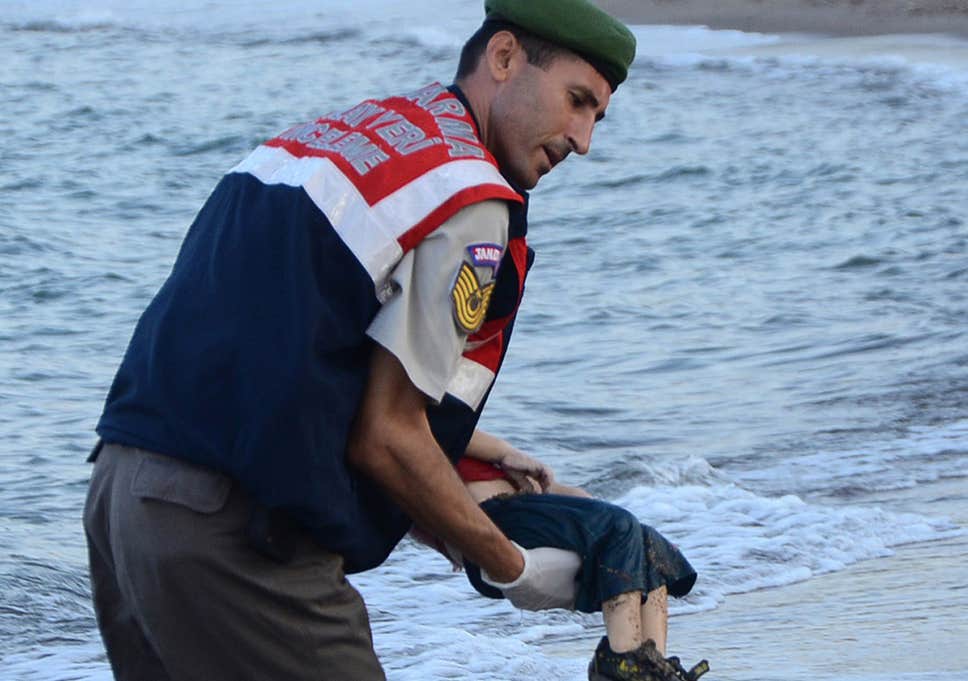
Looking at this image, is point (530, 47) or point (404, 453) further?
point (530, 47)

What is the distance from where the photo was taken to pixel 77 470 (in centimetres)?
688

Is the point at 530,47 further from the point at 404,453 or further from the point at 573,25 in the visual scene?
the point at 404,453

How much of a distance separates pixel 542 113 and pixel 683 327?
6.78 m

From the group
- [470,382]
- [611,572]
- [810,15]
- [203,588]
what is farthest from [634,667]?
[810,15]

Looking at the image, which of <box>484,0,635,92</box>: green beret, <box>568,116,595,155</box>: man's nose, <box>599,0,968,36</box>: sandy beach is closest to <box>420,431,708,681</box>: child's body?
<box>568,116,595,155</box>: man's nose

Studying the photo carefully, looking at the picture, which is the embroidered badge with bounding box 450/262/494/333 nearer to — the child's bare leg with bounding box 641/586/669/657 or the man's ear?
the man's ear

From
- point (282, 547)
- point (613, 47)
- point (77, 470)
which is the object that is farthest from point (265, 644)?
point (77, 470)

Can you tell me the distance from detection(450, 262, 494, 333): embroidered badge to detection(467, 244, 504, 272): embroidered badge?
0.01 metres

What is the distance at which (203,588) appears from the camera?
2.33m

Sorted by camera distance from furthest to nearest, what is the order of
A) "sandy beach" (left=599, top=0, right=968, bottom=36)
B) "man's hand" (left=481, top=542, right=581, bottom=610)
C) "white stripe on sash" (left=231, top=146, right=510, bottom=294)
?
A: 1. "sandy beach" (left=599, top=0, right=968, bottom=36)
2. "man's hand" (left=481, top=542, right=581, bottom=610)
3. "white stripe on sash" (left=231, top=146, right=510, bottom=294)

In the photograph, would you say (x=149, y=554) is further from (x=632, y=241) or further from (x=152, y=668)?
(x=632, y=241)

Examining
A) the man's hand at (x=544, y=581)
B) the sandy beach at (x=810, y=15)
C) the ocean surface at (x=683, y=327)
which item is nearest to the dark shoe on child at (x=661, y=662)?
the man's hand at (x=544, y=581)

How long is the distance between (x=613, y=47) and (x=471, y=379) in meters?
0.50

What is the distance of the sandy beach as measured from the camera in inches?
776
